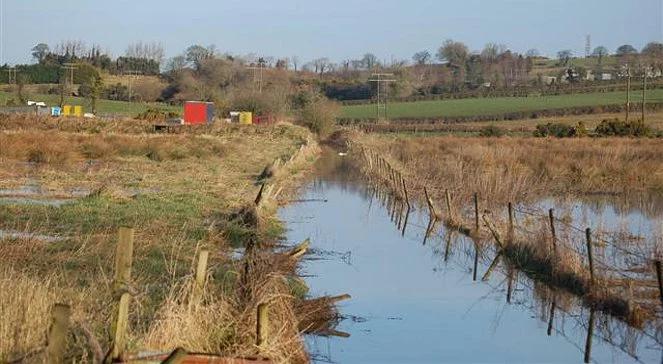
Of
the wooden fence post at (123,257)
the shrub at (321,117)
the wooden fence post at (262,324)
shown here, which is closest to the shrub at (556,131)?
the shrub at (321,117)

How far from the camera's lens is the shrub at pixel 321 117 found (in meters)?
80.9

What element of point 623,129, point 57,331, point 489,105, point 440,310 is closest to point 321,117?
point 623,129

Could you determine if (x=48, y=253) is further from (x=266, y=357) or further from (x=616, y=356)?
(x=616, y=356)

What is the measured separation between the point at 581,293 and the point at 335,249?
6740 mm

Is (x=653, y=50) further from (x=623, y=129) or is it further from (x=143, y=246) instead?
(x=143, y=246)

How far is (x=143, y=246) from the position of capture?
51.7 feet

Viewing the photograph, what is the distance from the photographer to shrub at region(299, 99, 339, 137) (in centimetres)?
8088

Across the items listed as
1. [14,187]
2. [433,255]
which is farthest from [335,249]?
[14,187]

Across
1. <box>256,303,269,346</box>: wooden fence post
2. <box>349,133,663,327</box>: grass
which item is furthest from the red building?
<box>256,303,269,346</box>: wooden fence post

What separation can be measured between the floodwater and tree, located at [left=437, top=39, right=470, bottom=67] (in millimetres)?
146865

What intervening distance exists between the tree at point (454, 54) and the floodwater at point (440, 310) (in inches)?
5782

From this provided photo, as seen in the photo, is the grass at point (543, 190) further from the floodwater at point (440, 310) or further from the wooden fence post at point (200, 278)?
the wooden fence post at point (200, 278)

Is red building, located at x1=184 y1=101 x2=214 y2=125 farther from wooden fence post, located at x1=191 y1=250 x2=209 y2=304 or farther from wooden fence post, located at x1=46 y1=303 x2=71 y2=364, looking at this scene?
wooden fence post, located at x1=46 y1=303 x2=71 y2=364

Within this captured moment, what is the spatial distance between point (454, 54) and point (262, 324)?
165 meters
